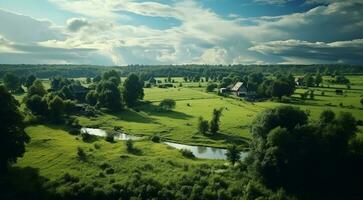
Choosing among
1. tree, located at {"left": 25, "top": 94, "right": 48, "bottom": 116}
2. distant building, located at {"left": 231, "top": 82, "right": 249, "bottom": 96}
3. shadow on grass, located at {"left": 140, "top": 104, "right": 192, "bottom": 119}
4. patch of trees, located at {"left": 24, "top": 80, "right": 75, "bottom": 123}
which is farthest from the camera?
distant building, located at {"left": 231, "top": 82, "right": 249, "bottom": 96}

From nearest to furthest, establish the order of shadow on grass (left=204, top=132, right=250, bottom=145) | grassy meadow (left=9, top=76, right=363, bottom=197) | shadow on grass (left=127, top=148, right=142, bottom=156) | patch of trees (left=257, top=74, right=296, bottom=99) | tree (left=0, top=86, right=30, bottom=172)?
1. tree (left=0, top=86, right=30, bottom=172)
2. grassy meadow (left=9, top=76, right=363, bottom=197)
3. shadow on grass (left=127, top=148, right=142, bottom=156)
4. shadow on grass (left=204, top=132, right=250, bottom=145)
5. patch of trees (left=257, top=74, right=296, bottom=99)

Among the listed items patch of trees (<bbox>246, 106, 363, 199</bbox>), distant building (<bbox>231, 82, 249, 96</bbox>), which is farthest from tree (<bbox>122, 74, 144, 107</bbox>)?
patch of trees (<bbox>246, 106, 363, 199</bbox>)

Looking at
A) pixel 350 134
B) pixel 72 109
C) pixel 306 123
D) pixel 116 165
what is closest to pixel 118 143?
pixel 116 165

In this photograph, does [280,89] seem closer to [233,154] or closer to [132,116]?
[132,116]

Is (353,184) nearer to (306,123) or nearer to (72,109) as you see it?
(306,123)

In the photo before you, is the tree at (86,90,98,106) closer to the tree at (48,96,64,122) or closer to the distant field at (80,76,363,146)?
the distant field at (80,76,363,146)

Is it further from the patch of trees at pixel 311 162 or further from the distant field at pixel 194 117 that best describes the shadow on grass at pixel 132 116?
the patch of trees at pixel 311 162

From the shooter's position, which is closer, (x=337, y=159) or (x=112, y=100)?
(x=337, y=159)

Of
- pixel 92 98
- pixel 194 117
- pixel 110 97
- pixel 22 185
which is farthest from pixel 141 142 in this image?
pixel 92 98
